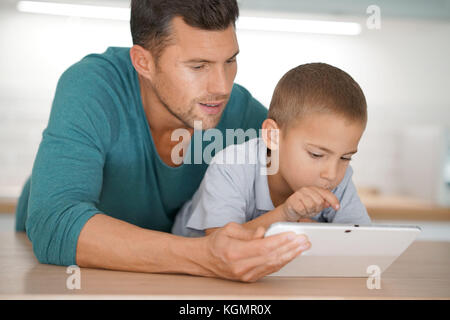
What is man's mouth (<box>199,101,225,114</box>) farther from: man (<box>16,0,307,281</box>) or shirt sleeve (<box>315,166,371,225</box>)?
shirt sleeve (<box>315,166,371,225</box>)

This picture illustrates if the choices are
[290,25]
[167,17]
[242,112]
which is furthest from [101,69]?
[290,25]

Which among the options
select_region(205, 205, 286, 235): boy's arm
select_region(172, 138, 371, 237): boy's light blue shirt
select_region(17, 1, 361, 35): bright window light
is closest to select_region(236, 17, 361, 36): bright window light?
select_region(17, 1, 361, 35): bright window light

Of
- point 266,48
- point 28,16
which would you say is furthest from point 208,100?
point 28,16

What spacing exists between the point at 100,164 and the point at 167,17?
42 centimetres

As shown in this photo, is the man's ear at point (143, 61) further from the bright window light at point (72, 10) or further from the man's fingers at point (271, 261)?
the bright window light at point (72, 10)

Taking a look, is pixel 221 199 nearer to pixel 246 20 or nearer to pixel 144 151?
pixel 144 151

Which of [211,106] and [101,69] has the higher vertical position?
[101,69]

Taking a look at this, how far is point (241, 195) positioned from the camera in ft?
3.82

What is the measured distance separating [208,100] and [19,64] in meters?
2.24

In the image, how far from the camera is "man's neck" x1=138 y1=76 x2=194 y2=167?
54.4 inches

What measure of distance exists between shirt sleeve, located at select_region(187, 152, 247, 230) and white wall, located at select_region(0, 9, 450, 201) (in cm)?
203

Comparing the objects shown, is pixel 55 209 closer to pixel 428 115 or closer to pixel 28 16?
pixel 28 16

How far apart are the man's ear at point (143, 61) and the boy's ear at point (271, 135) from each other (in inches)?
13.6

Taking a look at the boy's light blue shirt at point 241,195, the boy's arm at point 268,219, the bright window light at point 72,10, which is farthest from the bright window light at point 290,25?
the boy's arm at point 268,219
